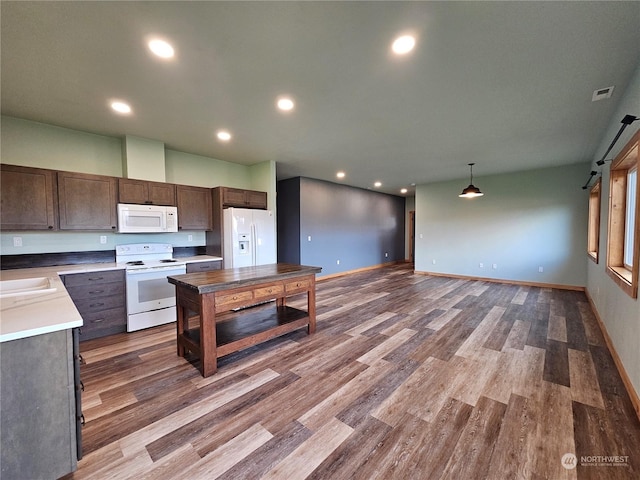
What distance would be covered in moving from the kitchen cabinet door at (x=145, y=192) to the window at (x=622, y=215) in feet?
17.9

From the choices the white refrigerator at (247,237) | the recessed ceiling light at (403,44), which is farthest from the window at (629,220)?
the white refrigerator at (247,237)

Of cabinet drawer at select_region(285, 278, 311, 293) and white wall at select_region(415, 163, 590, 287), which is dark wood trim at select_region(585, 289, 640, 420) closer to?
white wall at select_region(415, 163, 590, 287)

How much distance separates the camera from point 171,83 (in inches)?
94.6

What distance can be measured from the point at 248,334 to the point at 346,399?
4.08 ft

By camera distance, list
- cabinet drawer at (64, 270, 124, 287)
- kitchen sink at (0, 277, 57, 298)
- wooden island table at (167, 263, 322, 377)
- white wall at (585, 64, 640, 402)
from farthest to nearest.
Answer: cabinet drawer at (64, 270, 124, 287), wooden island table at (167, 263, 322, 377), kitchen sink at (0, 277, 57, 298), white wall at (585, 64, 640, 402)

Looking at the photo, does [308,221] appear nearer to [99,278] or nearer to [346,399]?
[99,278]

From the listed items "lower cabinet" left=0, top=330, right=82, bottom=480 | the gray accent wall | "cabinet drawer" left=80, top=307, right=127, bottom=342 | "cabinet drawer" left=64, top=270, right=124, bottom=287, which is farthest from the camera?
the gray accent wall

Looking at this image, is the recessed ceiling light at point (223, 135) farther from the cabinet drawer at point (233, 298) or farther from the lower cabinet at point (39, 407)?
the lower cabinet at point (39, 407)

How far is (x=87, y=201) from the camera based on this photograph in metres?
3.33

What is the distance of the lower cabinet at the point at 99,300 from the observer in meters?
3.06

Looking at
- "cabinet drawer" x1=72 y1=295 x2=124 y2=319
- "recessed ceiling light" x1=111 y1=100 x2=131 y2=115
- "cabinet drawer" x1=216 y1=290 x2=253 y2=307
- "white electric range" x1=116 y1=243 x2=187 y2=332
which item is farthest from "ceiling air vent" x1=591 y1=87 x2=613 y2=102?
"cabinet drawer" x1=72 y1=295 x2=124 y2=319

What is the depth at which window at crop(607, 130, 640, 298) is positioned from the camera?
2.61m

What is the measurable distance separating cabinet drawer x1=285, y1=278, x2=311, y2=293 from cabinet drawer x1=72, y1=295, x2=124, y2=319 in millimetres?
2225

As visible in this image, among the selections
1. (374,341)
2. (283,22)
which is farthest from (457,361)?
(283,22)
